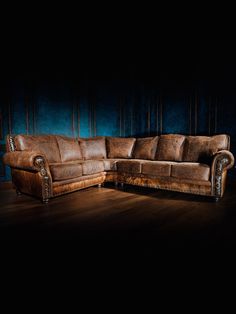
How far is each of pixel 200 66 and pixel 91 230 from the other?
12.7 ft

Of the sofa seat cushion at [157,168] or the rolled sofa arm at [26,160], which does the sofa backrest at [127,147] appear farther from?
the sofa seat cushion at [157,168]

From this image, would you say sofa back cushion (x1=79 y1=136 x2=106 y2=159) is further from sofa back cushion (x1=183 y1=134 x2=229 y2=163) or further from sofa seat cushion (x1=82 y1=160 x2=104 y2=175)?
sofa back cushion (x1=183 y1=134 x2=229 y2=163)

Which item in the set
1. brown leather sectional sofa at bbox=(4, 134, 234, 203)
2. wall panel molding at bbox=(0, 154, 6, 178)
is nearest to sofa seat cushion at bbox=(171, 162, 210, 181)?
brown leather sectional sofa at bbox=(4, 134, 234, 203)

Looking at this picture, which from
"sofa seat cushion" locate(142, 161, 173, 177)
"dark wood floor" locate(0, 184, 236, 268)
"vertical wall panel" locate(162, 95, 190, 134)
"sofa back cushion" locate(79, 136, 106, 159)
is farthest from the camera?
"vertical wall panel" locate(162, 95, 190, 134)

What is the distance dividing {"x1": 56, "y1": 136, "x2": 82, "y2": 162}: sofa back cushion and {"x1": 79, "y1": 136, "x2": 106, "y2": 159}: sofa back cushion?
146mm

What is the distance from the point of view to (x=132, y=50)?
537 centimetres

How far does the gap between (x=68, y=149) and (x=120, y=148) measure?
3.72 ft

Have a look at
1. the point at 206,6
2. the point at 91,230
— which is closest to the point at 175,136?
the point at 206,6

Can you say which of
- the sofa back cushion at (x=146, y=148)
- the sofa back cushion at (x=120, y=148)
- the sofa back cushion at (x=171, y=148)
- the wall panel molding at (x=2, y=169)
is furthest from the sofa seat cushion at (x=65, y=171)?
the wall panel molding at (x=2, y=169)

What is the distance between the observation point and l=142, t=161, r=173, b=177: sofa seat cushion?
11.7 ft

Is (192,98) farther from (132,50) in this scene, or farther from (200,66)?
(132,50)

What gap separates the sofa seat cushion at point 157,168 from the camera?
11.7 feet

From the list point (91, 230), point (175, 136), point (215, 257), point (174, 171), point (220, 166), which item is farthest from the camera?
point (175, 136)

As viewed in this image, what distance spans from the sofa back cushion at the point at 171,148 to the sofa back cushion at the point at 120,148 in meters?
0.68
